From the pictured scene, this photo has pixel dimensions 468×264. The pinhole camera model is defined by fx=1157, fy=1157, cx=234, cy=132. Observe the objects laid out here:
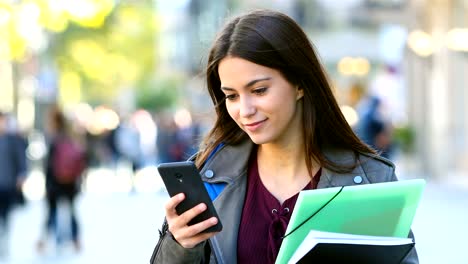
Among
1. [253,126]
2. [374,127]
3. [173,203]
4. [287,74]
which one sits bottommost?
[374,127]

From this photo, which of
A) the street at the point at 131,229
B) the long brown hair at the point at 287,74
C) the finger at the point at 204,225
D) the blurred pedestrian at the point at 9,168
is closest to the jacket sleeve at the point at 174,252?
the finger at the point at 204,225

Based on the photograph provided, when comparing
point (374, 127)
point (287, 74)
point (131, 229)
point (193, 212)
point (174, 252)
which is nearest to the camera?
point (193, 212)

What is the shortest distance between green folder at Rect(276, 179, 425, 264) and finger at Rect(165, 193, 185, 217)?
0.30 metres

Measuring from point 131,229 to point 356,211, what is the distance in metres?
13.4

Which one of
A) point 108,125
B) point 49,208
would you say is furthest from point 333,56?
point 49,208

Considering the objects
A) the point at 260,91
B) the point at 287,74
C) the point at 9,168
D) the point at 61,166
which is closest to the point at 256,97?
the point at 260,91

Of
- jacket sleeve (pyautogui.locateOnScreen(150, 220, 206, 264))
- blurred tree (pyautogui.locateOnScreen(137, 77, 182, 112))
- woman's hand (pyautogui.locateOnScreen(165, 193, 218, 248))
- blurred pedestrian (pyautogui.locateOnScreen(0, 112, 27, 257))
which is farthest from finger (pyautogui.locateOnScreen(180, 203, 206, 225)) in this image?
blurred tree (pyautogui.locateOnScreen(137, 77, 182, 112))

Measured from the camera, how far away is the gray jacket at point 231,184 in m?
3.29

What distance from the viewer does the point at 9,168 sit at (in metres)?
12.8

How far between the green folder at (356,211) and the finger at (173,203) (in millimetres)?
304

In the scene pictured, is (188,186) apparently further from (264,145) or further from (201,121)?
(201,121)

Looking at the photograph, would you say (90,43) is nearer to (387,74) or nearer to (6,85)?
(6,85)

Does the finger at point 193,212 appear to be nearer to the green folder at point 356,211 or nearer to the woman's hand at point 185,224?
the woman's hand at point 185,224

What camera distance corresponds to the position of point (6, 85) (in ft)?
106
